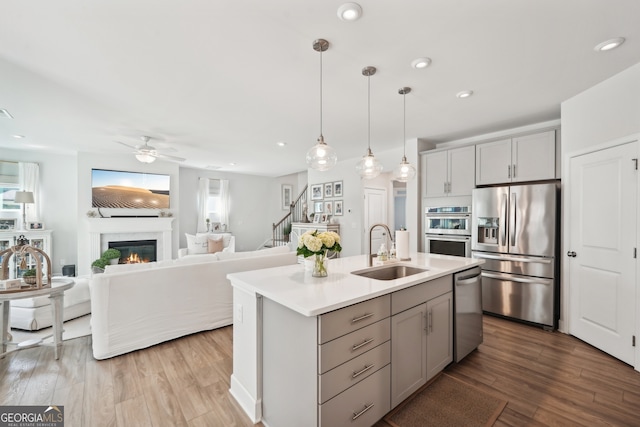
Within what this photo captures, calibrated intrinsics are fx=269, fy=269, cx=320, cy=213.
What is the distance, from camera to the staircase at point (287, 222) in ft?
28.2

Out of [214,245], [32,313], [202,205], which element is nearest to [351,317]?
[32,313]

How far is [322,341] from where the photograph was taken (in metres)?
1.44

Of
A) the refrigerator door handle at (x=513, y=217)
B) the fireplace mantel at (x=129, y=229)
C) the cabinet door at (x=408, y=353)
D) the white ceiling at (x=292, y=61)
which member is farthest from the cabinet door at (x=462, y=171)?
the fireplace mantel at (x=129, y=229)

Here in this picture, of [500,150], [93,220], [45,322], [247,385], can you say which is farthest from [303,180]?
[247,385]

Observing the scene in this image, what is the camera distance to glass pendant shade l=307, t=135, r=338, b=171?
95.8 inches

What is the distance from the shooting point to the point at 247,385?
6.49 feet

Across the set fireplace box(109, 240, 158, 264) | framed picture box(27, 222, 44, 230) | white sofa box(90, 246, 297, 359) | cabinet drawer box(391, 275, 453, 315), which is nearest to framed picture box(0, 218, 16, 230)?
framed picture box(27, 222, 44, 230)

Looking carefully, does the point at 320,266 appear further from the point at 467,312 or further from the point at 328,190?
the point at 328,190

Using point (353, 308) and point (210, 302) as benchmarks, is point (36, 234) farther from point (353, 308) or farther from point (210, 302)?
point (353, 308)

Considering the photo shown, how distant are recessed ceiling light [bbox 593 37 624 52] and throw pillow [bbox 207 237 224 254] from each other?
271 inches

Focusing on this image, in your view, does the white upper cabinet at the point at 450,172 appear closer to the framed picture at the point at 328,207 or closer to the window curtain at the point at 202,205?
the framed picture at the point at 328,207

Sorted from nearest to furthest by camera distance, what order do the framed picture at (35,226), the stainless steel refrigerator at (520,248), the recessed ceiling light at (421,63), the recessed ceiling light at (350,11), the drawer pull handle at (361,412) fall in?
1. the drawer pull handle at (361,412)
2. the recessed ceiling light at (350,11)
3. the recessed ceiling light at (421,63)
4. the stainless steel refrigerator at (520,248)
5. the framed picture at (35,226)

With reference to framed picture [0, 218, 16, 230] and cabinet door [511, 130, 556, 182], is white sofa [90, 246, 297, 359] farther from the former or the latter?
framed picture [0, 218, 16, 230]

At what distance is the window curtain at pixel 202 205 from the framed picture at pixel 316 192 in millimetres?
3251
